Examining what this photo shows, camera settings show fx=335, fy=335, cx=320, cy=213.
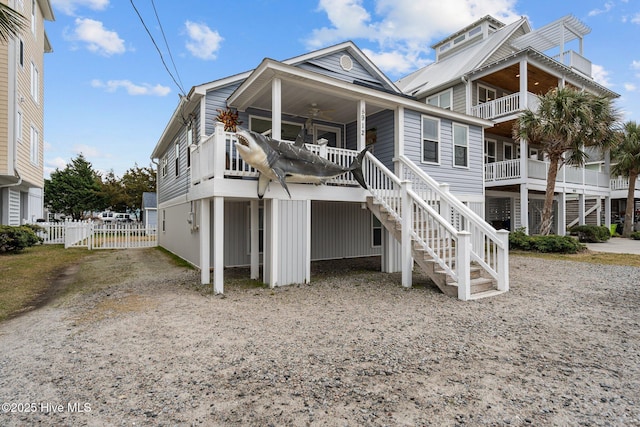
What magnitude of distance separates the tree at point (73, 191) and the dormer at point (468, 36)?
122 ft

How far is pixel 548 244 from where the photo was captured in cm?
1282

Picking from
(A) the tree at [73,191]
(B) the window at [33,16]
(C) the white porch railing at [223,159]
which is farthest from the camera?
(A) the tree at [73,191]

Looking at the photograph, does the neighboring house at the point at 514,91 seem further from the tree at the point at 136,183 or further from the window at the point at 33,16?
the tree at the point at 136,183

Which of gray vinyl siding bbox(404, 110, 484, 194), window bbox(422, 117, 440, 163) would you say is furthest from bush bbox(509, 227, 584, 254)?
window bbox(422, 117, 440, 163)

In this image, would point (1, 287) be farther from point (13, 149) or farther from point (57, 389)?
point (13, 149)

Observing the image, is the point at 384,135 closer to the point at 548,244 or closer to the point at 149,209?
the point at 548,244

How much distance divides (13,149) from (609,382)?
17.0 meters

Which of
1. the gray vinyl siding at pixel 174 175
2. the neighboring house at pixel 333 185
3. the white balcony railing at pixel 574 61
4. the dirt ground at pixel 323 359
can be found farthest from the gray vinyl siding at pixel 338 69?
the white balcony railing at pixel 574 61

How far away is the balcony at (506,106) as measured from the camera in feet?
50.1

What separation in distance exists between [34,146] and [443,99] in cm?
2058

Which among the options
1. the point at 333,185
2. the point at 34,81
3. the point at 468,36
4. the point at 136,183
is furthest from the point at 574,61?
the point at 136,183

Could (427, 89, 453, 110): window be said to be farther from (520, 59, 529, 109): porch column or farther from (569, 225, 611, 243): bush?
(569, 225, 611, 243): bush

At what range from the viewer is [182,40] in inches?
397

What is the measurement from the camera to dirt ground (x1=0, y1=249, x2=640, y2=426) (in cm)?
263
